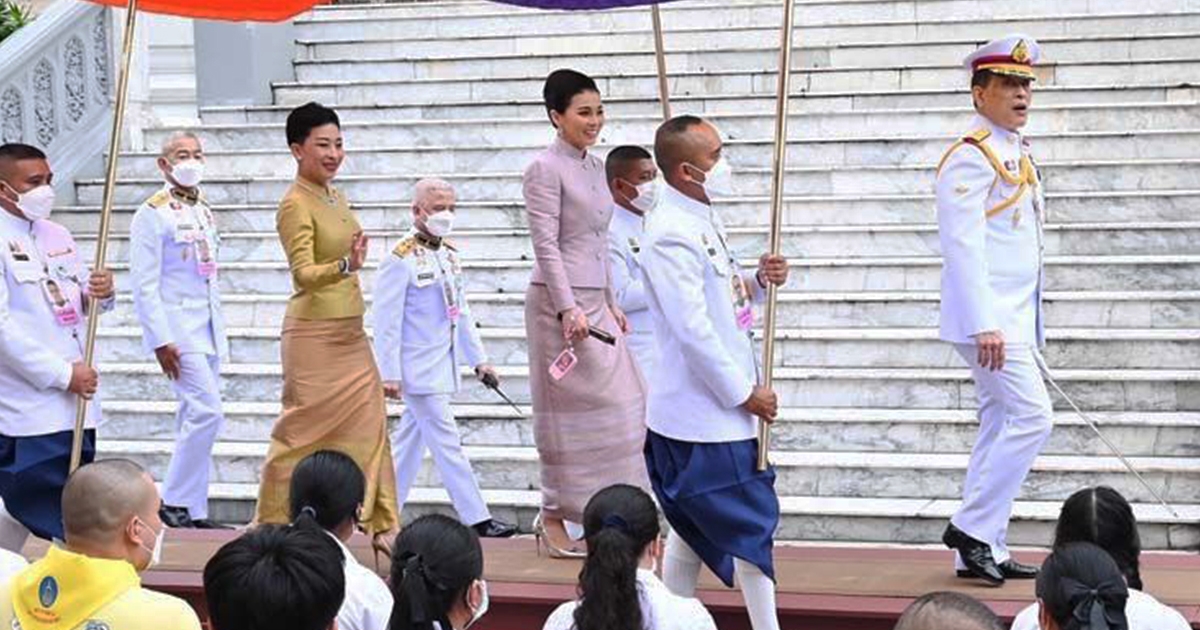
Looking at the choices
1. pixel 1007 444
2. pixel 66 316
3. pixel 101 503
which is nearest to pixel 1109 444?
pixel 1007 444

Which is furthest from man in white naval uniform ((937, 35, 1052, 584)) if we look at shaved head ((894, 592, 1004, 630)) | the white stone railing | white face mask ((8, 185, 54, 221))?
the white stone railing

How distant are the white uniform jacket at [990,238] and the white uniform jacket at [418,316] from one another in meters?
2.35

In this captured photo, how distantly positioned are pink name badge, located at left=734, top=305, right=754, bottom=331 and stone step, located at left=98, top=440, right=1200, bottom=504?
2.41 metres

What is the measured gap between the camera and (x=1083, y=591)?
4773 millimetres

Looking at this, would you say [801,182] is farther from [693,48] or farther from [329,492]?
[329,492]

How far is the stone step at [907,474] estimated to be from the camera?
928cm

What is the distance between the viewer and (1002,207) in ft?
25.4

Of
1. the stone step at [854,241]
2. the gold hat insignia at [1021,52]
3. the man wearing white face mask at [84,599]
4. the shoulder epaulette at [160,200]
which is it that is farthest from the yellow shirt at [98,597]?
the stone step at [854,241]

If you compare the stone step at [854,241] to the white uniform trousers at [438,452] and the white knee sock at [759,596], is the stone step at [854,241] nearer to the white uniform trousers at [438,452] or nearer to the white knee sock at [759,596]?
the white uniform trousers at [438,452]

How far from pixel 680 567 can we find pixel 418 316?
2281 millimetres

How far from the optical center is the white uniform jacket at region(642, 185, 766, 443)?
7.07 meters

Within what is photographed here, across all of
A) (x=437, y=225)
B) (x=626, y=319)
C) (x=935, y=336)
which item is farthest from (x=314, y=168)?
(x=935, y=336)

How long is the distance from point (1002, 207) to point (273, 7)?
3.20 metres

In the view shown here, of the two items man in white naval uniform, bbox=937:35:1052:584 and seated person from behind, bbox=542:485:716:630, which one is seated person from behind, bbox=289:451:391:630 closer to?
seated person from behind, bbox=542:485:716:630
